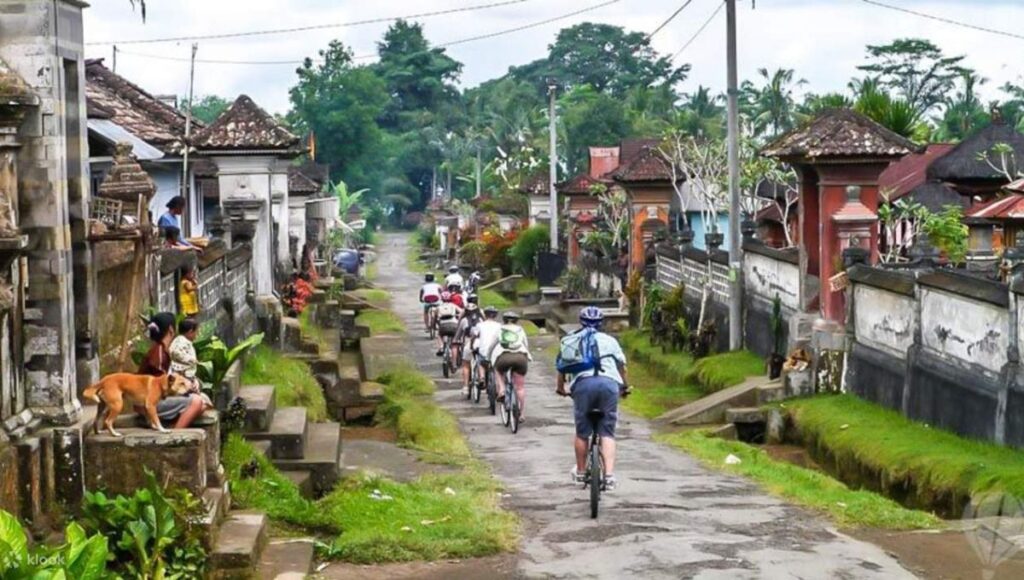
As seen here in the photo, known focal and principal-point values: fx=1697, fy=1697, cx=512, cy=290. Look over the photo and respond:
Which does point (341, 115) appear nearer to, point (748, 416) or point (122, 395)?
point (748, 416)

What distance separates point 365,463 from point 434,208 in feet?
308

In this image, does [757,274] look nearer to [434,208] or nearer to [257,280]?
[257,280]

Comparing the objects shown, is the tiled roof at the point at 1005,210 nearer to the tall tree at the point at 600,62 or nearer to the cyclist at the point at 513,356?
the cyclist at the point at 513,356

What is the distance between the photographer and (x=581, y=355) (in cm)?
1472

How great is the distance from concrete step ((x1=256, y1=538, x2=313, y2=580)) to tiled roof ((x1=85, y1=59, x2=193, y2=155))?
15226mm

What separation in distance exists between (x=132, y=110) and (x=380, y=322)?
33.5 feet

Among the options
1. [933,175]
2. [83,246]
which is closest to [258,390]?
[83,246]

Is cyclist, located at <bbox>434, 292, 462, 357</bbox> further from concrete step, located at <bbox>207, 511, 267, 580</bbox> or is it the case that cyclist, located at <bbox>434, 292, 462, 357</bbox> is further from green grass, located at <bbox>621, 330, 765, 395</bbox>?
concrete step, located at <bbox>207, 511, 267, 580</bbox>

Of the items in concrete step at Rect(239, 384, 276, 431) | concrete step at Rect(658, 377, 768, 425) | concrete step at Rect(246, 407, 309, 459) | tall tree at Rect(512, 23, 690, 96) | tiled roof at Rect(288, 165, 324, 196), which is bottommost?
concrete step at Rect(658, 377, 768, 425)

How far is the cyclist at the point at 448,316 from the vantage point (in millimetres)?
29938

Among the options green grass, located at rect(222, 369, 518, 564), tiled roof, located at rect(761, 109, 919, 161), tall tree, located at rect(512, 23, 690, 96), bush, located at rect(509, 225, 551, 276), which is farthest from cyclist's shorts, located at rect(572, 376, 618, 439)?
tall tree, located at rect(512, 23, 690, 96)

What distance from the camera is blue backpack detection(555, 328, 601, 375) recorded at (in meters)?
14.7

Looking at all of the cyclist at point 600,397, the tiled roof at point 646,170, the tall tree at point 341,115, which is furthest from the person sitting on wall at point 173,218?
the tall tree at point 341,115

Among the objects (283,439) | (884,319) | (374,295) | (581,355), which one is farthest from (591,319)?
(374,295)
